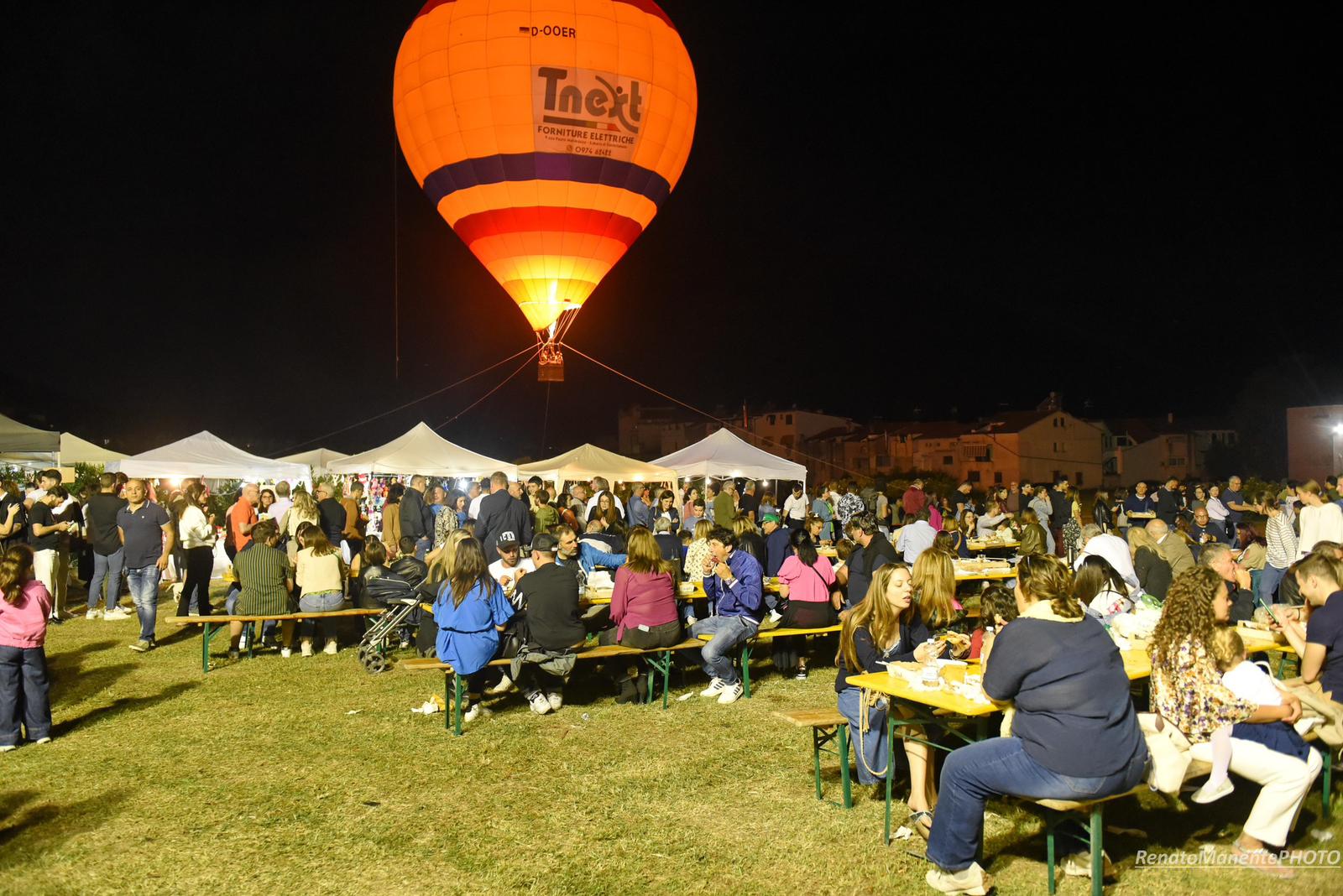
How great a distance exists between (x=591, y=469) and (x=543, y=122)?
7.39 meters

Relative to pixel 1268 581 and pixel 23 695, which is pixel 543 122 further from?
pixel 1268 581

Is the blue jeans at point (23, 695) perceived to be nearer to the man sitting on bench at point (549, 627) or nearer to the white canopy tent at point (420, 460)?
the man sitting on bench at point (549, 627)

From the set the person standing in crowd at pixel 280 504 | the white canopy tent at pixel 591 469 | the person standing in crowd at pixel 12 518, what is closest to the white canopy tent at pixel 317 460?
the white canopy tent at pixel 591 469

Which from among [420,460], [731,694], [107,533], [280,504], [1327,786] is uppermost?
[420,460]

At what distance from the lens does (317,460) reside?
1853cm

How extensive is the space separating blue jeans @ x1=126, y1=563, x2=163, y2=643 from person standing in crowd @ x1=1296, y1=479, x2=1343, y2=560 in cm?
1136

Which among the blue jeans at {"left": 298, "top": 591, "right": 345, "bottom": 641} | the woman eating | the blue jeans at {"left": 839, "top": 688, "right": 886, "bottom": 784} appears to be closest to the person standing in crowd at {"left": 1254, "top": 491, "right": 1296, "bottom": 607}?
the woman eating

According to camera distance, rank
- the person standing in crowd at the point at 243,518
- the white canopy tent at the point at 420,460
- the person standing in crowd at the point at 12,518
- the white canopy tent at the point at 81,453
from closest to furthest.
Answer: the person standing in crowd at the point at 12,518 < the person standing in crowd at the point at 243,518 < the white canopy tent at the point at 420,460 < the white canopy tent at the point at 81,453

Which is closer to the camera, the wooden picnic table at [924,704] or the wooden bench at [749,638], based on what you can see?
the wooden picnic table at [924,704]

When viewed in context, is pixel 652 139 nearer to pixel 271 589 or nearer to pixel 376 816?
pixel 271 589

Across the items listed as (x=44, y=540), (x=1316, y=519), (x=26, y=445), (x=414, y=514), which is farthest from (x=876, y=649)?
(x=26, y=445)

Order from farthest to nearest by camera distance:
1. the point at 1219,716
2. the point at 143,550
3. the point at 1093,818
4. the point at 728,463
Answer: the point at 728,463
the point at 143,550
the point at 1219,716
the point at 1093,818

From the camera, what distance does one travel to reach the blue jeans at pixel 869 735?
4926 mm

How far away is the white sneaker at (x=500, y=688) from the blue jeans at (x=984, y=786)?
14.5 ft
